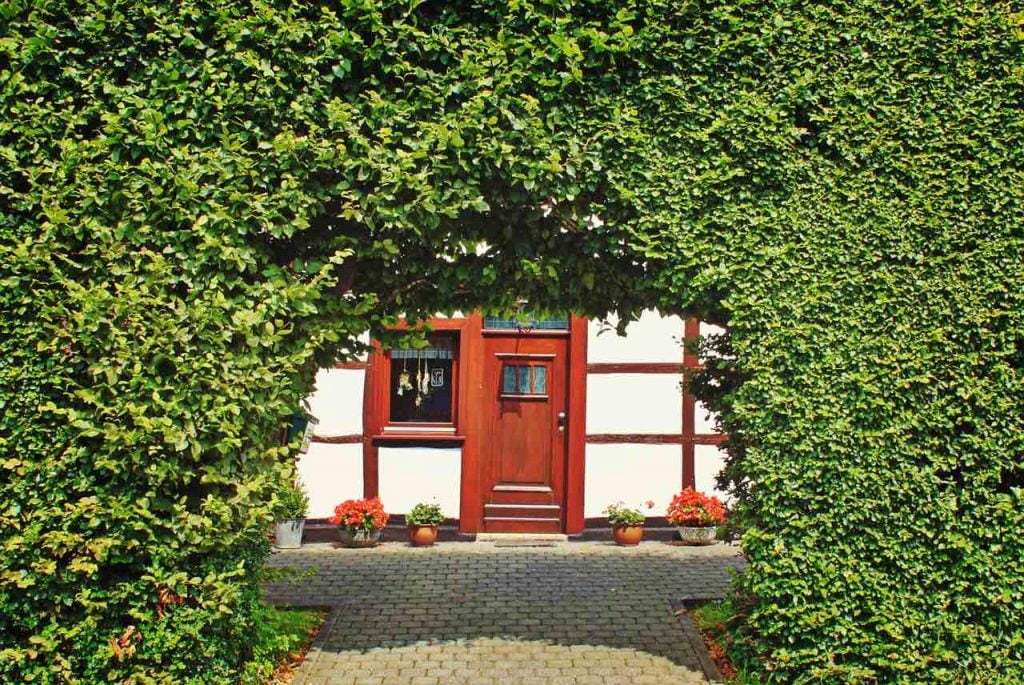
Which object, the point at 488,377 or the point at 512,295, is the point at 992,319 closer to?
the point at 512,295

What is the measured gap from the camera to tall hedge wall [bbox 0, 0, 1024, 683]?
476 cm

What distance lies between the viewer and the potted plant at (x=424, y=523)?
9109 millimetres

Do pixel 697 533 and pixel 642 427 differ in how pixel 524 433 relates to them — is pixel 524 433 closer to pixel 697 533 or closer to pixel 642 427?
pixel 642 427

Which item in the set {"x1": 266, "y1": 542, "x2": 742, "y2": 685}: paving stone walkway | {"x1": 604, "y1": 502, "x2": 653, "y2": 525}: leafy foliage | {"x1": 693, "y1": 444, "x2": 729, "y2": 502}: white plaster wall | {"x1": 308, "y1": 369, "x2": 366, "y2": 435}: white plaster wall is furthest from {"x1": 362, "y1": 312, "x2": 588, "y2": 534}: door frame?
{"x1": 693, "y1": 444, "x2": 729, "y2": 502}: white plaster wall

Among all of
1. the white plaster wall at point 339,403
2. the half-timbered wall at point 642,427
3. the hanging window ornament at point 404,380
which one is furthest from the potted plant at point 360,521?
the half-timbered wall at point 642,427

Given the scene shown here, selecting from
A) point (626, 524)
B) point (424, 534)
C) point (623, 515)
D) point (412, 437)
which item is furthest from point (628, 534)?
point (412, 437)

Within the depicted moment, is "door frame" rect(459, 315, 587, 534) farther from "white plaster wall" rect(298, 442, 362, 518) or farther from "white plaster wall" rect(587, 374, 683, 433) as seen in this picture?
"white plaster wall" rect(298, 442, 362, 518)

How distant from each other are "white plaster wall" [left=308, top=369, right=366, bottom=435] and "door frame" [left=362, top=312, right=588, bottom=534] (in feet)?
0.36

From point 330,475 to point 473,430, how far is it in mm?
1611

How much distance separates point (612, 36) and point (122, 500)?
3683mm

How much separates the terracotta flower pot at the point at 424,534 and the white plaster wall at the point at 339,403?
1.24 m

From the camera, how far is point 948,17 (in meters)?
5.01

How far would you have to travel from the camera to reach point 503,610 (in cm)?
691

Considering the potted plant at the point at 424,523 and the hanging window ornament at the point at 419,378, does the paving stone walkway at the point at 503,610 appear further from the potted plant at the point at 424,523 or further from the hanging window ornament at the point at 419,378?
the hanging window ornament at the point at 419,378
